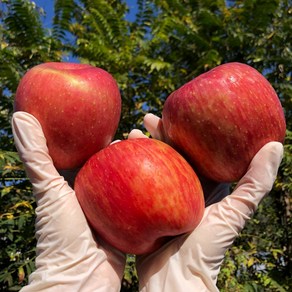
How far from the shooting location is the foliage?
4082 millimetres

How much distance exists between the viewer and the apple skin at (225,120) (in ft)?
4.96

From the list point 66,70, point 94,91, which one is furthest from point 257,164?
point 66,70

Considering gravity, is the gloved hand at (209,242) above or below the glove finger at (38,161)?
below

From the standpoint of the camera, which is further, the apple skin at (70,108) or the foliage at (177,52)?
the foliage at (177,52)

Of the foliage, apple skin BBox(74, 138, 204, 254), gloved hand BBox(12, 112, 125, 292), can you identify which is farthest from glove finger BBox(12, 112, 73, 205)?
the foliage

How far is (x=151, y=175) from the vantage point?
1406mm

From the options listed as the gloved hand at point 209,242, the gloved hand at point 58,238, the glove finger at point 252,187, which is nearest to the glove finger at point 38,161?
the gloved hand at point 58,238

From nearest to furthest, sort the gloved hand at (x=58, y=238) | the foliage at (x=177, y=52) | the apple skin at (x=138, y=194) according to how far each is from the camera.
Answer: the apple skin at (x=138, y=194) → the gloved hand at (x=58, y=238) → the foliage at (x=177, y=52)

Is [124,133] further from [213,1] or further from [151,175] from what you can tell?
[151,175]

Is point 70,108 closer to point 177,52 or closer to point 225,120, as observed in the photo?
point 225,120

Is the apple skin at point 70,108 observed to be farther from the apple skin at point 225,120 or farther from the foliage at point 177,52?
the foliage at point 177,52

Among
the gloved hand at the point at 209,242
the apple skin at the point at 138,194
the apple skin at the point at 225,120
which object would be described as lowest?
the gloved hand at the point at 209,242

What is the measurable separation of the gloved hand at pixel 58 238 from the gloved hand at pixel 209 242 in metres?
0.17

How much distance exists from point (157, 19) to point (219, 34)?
68 cm
